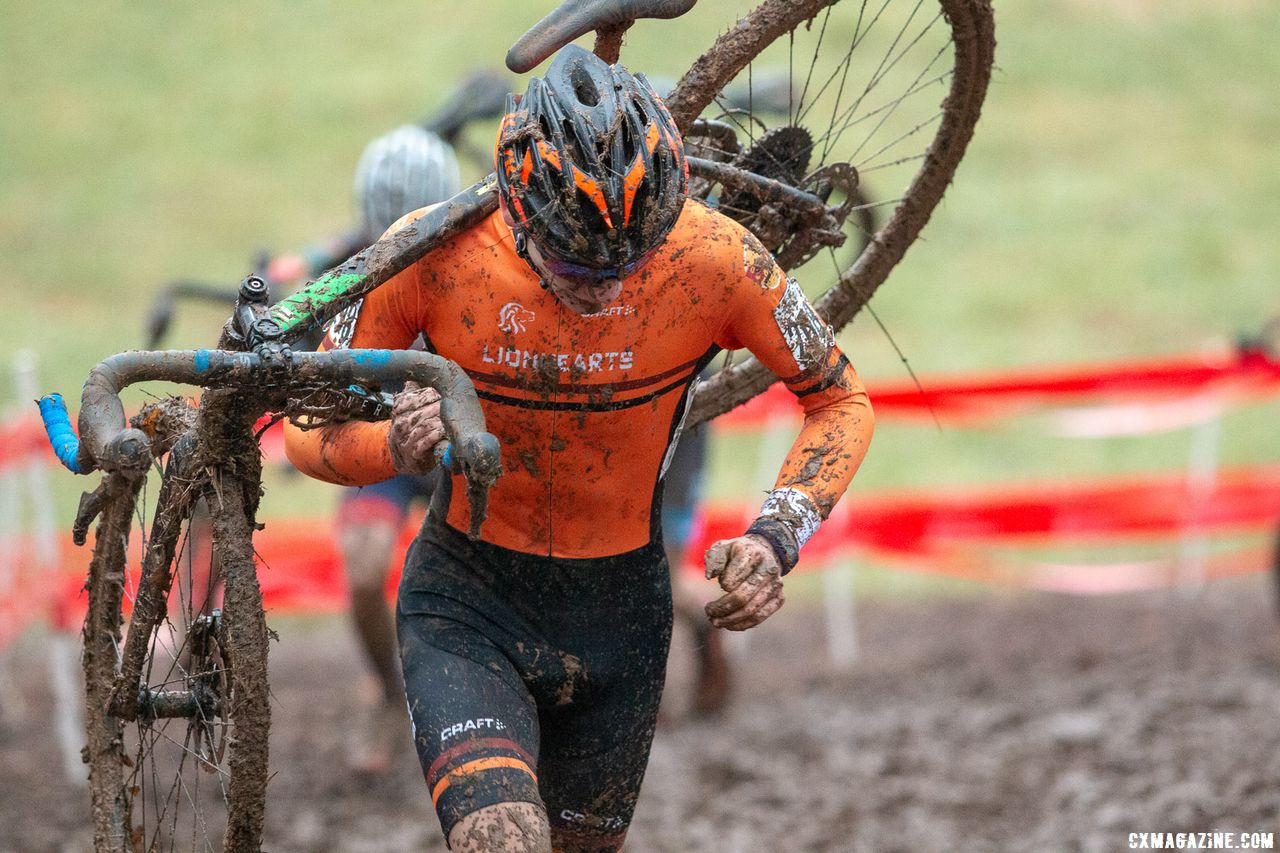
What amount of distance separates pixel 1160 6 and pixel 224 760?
30.2m

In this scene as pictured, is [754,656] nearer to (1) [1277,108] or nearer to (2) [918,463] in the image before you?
(2) [918,463]

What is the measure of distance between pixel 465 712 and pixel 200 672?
2.13 feet

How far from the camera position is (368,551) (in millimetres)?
7484

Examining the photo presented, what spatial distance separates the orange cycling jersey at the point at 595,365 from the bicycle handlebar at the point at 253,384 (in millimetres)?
291

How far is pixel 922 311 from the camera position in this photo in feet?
71.1

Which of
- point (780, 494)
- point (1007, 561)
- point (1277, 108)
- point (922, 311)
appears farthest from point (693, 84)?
point (1277, 108)

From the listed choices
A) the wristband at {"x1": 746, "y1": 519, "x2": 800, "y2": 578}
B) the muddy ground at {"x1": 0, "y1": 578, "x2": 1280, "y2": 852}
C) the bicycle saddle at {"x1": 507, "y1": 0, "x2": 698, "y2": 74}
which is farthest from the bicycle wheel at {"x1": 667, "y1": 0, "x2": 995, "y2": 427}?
the muddy ground at {"x1": 0, "y1": 578, "x2": 1280, "y2": 852}

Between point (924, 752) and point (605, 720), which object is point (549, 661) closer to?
point (605, 720)

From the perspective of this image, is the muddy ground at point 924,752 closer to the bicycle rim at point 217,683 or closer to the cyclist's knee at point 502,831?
the bicycle rim at point 217,683

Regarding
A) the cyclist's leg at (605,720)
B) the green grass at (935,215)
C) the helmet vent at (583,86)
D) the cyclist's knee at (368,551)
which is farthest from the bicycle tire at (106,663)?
the green grass at (935,215)

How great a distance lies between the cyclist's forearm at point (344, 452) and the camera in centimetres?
358

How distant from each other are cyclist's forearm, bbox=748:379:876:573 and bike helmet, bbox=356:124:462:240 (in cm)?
293

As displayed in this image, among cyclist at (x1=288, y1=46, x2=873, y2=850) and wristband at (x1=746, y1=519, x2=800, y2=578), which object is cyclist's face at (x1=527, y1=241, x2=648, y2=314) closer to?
cyclist at (x1=288, y1=46, x2=873, y2=850)

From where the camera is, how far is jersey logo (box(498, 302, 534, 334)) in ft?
12.3
